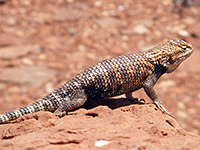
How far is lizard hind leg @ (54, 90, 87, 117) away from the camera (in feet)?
20.8

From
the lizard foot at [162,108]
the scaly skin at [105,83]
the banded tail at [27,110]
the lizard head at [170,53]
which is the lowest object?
the lizard foot at [162,108]

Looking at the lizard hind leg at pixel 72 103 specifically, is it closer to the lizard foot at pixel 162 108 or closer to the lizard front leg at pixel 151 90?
the lizard front leg at pixel 151 90

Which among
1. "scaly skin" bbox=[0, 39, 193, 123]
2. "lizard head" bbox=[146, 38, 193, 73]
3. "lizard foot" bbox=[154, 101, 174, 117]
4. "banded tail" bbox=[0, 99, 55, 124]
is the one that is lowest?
"lizard foot" bbox=[154, 101, 174, 117]

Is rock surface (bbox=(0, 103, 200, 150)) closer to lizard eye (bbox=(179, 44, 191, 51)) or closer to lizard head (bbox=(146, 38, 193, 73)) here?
lizard head (bbox=(146, 38, 193, 73))

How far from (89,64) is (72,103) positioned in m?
7.26

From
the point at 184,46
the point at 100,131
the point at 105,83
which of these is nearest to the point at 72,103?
the point at 105,83

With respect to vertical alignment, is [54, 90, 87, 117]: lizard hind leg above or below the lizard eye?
below

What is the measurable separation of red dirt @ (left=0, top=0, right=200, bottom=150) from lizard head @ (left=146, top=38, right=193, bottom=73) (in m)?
1.00

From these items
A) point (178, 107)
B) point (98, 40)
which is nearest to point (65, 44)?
point (98, 40)

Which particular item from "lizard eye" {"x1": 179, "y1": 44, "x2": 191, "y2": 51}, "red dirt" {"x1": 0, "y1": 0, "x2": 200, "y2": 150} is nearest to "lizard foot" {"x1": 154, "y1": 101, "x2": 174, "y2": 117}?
"red dirt" {"x1": 0, "y1": 0, "x2": 200, "y2": 150}

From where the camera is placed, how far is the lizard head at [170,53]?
6992 millimetres

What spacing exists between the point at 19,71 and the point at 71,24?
4.09 metres

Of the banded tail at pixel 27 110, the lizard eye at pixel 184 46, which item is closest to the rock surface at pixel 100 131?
the banded tail at pixel 27 110

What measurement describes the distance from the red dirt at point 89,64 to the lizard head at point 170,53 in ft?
3.28
